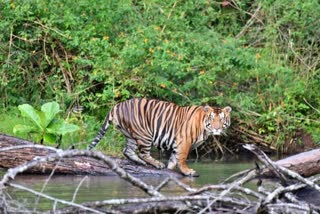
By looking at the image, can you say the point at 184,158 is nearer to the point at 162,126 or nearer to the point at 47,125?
the point at 162,126

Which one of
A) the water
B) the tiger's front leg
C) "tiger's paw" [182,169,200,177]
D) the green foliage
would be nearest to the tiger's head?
the tiger's front leg

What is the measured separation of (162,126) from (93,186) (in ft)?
8.75

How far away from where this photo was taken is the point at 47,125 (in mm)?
11164

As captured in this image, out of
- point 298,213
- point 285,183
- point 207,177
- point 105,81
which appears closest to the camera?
point 298,213

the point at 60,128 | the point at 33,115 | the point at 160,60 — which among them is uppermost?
the point at 160,60

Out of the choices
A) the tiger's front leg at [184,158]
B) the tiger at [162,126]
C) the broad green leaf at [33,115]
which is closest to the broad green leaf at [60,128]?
the broad green leaf at [33,115]

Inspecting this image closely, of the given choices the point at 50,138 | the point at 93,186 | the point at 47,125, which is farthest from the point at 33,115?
the point at 93,186

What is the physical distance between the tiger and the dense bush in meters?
1.47

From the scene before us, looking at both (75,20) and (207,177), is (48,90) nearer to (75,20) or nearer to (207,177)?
(75,20)

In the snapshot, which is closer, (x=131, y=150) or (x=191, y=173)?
(x=191, y=173)

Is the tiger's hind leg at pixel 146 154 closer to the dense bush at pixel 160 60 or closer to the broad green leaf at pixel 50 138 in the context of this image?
the broad green leaf at pixel 50 138

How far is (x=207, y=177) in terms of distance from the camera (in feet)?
34.9

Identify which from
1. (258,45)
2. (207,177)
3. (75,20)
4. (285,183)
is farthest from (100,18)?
(285,183)

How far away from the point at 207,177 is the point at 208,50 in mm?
3568
